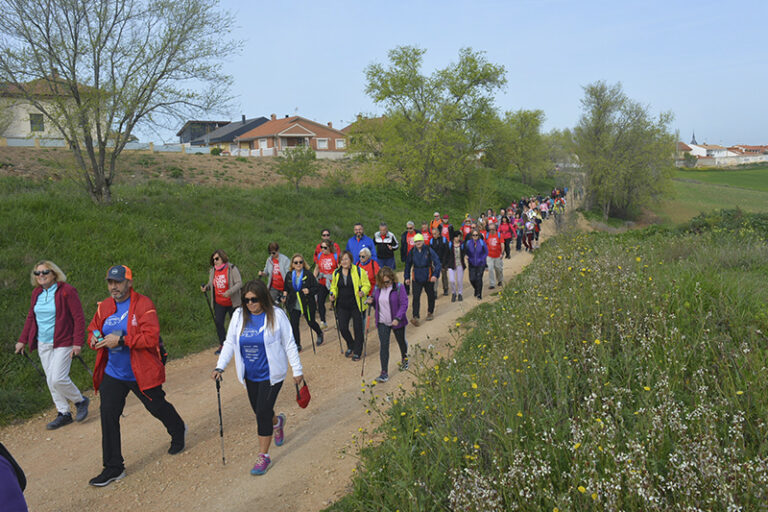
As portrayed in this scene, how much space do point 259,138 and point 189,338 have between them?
185ft

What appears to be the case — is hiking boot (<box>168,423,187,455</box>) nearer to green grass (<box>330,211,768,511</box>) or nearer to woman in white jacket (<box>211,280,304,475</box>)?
woman in white jacket (<box>211,280,304,475</box>)

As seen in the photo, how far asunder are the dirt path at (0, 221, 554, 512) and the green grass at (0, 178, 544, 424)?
4.73ft

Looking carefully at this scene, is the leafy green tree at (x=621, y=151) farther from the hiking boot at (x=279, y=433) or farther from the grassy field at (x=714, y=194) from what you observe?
the hiking boot at (x=279, y=433)

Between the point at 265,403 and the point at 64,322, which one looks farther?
the point at 64,322

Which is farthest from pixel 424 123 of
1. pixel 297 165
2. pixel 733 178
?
pixel 733 178

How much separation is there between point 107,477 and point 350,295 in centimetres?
433

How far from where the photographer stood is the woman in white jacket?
4.97 metres

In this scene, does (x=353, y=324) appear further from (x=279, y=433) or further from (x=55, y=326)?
(x=55, y=326)

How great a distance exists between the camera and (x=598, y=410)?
3.79 m

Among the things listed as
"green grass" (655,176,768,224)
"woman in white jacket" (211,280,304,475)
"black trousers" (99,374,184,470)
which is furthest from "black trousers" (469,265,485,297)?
"green grass" (655,176,768,224)

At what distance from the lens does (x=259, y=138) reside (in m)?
61.9

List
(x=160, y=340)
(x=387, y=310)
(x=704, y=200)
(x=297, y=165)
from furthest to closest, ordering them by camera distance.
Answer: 1. (x=704, y=200)
2. (x=297, y=165)
3. (x=387, y=310)
4. (x=160, y=340)

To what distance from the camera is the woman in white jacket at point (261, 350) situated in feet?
16.3

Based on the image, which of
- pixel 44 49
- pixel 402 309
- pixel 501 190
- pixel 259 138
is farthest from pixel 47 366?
pixel 259 138
